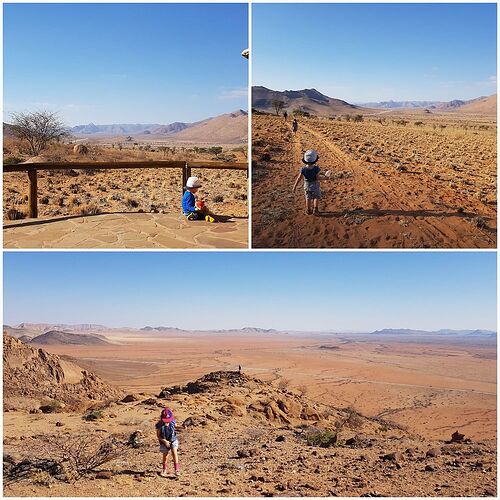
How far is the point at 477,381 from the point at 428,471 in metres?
18.8

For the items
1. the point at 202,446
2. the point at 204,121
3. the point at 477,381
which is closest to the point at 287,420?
the point at 202,446

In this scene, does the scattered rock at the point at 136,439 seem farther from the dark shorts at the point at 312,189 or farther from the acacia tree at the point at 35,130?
the acacia tree at the point at 35,130

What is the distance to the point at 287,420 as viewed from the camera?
10102 mm

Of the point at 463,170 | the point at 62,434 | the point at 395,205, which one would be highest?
the point at 463,170

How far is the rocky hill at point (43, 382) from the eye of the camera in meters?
10.8

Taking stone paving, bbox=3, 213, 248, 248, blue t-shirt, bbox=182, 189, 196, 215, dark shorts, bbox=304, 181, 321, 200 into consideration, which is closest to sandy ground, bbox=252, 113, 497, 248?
dark shorts, bbox=304, 181, 321, 200

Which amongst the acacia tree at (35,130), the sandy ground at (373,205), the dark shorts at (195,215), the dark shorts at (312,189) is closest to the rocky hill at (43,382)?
the dark shorts at (195,215)

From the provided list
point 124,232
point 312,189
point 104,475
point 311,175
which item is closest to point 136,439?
point 104,475

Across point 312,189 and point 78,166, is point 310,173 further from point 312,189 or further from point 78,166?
point 78,166

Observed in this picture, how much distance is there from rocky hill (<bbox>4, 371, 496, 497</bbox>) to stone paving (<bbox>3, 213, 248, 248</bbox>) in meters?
2.57

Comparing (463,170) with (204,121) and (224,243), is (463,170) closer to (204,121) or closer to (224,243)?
(224,243)

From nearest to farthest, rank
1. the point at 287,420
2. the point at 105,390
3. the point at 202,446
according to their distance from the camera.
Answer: the point at 202,446 < the point at 287,420 < the point at 105,390

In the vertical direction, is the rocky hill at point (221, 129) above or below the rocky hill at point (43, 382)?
above

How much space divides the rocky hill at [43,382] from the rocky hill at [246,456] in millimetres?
1697
